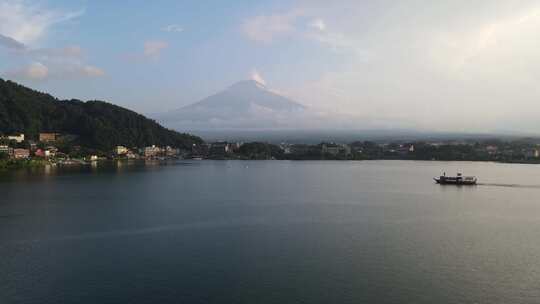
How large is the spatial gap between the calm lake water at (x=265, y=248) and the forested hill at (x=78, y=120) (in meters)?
17.9

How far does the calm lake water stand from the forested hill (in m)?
17.9

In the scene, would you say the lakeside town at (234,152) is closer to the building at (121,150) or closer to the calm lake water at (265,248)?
the building at (121,150)

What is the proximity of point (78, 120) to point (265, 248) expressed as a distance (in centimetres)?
2836

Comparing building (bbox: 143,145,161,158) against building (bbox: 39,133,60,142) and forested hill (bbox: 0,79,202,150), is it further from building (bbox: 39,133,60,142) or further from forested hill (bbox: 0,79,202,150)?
building (bbox: 39,133,60,142)

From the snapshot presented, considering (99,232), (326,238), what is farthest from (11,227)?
(326,238)

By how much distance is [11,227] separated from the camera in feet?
25.1

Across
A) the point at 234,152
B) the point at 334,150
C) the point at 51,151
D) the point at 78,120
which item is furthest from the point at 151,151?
the point at 334,150

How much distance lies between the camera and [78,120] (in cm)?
3192

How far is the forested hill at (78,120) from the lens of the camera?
28.1 meters

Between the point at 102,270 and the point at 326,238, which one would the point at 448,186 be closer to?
the point at 326,238

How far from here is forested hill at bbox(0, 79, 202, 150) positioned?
92.2ft

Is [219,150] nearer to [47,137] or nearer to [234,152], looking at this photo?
[234,152]

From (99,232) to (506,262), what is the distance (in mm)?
5639

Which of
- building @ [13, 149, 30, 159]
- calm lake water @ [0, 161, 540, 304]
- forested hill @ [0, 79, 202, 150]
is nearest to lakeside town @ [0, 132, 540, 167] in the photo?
building @ [13, 149, 30, 159]
